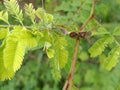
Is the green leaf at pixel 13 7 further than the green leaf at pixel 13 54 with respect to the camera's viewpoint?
Yes

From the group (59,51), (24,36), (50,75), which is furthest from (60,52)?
(50,75)

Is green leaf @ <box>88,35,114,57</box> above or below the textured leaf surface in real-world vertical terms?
below

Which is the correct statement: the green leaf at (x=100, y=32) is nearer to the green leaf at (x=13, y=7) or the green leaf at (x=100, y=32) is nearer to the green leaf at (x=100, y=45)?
the green leaf at (x=100, y=45)

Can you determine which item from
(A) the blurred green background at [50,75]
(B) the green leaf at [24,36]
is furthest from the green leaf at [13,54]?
(A) the blurred green background at [50,75]

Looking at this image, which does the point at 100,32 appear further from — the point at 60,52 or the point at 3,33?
the point at 3,33

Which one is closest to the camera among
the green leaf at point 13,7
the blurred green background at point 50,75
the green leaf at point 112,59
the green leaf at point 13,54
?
the green leaf at point 13,54

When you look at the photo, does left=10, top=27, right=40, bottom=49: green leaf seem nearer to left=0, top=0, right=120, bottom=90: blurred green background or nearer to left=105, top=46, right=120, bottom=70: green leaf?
left=105, top=46, right=120, bottom=70: green leaf

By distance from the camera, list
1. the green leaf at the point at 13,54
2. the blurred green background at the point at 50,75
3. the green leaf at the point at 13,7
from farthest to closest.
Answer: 1. the blurred green background at the point at 50,75
2. the green leaf at the point at 13,7
3. the green leaf at the point at 13,54

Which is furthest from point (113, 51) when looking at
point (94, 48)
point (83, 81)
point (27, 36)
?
point (83, 81)

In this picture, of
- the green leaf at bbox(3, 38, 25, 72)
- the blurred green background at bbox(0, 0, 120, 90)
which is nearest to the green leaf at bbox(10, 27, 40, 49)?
the green leaf at bbox(3, 38, 25, 72)
